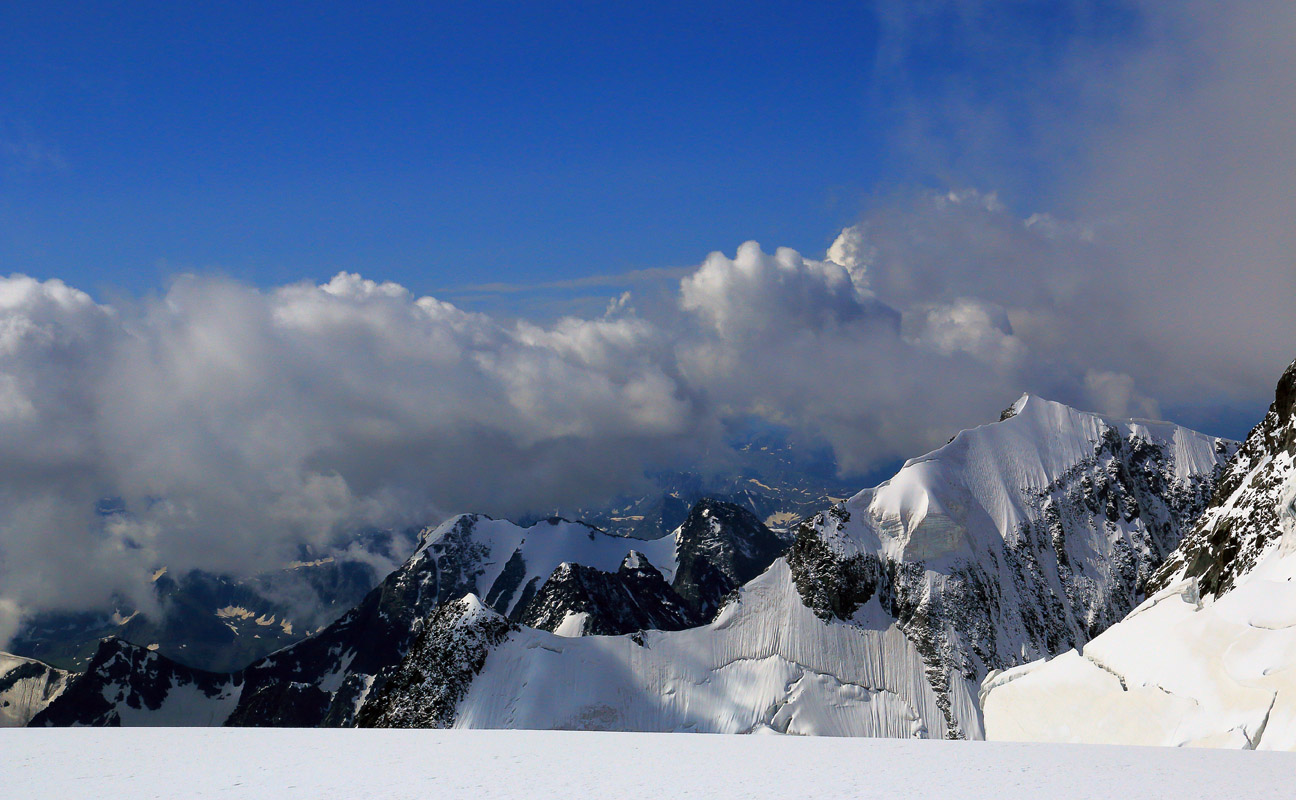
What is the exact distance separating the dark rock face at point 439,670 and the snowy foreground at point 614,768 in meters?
81.0

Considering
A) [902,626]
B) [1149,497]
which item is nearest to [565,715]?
[902,626]

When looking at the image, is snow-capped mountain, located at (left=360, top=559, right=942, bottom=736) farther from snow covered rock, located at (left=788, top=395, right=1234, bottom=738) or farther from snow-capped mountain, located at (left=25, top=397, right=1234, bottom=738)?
snow covered rock, located at (left=788, top=395, right=1234, bottom=738)

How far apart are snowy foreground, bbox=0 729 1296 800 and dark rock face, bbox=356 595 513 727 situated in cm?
8101

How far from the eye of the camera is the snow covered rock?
139 meters

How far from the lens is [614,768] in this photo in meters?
21.9

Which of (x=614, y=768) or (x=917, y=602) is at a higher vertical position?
(x=917, y=602)

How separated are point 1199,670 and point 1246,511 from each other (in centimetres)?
2643

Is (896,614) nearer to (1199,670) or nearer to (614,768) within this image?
(1199,670)

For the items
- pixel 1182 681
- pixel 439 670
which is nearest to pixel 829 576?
pixel 439 670

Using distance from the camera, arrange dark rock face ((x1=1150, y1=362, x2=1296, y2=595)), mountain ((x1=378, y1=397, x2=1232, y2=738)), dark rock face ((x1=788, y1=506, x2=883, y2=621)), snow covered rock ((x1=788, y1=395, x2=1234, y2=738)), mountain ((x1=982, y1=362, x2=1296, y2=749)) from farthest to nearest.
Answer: dark rock face ((x1=788, y1=506, x2=883, y2=621)) < snow covered rock ((x1=788, y1=395, x2=1234, y2=738)) < mountain ((x1=378, y1=397, x2=1232, y2=738)) < dark rock face ((x1=1150, y1=362, x2=1296, y2=595)) < mountain ((x1=982, y1=362, x2=1296, y2=749))

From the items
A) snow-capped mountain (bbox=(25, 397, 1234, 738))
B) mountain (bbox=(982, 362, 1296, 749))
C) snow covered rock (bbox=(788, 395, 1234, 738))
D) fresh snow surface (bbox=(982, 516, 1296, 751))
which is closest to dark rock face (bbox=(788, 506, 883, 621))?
snow covered rock (bbox=(788, 395, 1234, 738))

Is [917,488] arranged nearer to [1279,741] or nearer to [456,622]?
[456,622]

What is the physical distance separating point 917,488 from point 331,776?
14605 cm

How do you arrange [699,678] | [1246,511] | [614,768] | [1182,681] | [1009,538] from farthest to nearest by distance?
[1009,538], [699,678], [1246,511], [1182,681], [614,768]
